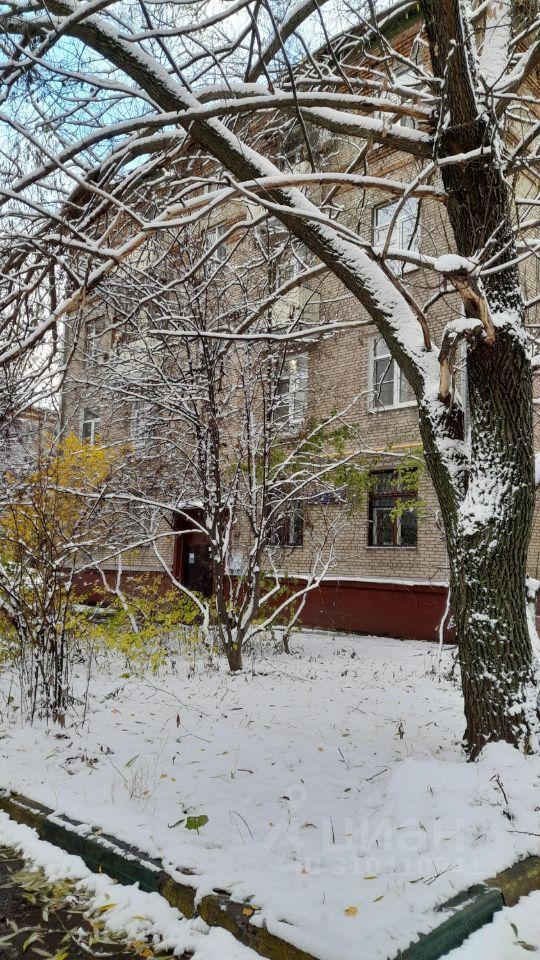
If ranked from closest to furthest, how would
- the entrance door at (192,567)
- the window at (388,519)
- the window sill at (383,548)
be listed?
the window sill at (383,548) → the window at (388,519) → the entrance door at (192,567)

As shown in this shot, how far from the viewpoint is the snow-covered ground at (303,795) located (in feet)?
9.42

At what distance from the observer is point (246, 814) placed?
3854 millimetres

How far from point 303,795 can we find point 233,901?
1360 millimetres

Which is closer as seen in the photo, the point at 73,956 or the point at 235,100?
the point at 73,956

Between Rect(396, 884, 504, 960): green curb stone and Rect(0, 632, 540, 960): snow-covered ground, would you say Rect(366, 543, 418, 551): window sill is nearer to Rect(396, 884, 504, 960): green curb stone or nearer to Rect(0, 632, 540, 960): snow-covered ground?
Rect(0, 632, 540, 960): snow-covered ground

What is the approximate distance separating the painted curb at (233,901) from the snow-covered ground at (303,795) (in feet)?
0.16

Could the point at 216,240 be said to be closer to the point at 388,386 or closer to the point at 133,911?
the point at 133,911

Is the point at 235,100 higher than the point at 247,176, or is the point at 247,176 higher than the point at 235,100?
the point at 235,100

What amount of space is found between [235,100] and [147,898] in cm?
479

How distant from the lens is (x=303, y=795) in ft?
13.6

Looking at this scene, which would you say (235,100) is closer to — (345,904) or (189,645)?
(345,904)

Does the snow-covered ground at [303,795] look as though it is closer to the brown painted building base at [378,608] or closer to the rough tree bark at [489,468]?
the rough tree bark at [489,468]

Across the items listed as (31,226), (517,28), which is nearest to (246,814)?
(31,226)

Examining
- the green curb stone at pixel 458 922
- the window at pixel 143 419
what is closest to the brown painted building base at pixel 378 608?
the window at pixel 143 419
